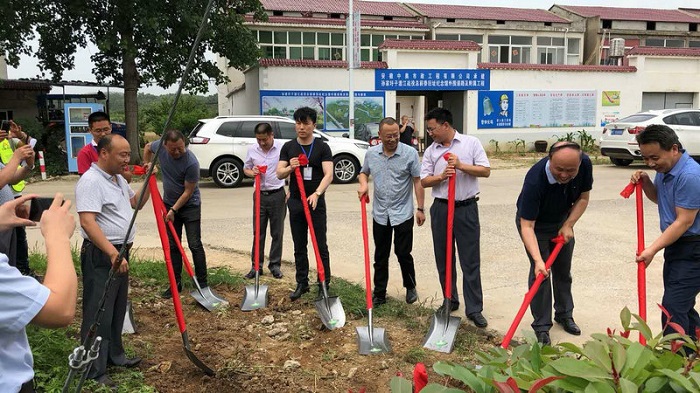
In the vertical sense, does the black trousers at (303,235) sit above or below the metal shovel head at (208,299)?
above

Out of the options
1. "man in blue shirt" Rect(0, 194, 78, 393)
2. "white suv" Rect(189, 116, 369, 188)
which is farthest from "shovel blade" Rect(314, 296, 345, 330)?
"white suv" Rect(189, 116, 369, 188)

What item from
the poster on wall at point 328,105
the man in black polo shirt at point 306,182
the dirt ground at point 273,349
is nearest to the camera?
the dirt ground at point 273,349

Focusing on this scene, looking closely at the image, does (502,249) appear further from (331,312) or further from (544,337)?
(331,312)

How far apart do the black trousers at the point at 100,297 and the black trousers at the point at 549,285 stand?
281 centimetres

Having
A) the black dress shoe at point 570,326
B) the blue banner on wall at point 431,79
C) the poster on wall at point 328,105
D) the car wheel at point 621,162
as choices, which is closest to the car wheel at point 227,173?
the poster on wall at point 328,105

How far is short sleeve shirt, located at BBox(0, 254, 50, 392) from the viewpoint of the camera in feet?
4.60

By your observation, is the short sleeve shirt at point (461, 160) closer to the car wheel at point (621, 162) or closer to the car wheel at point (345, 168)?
the car wheel at point (345, 168)

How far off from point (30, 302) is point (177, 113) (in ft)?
106

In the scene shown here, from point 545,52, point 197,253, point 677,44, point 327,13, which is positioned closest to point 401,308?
point 197,253

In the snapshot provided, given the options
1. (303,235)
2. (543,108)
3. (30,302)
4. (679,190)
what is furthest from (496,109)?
(30,302)

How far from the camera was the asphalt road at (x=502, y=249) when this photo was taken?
16.4ft

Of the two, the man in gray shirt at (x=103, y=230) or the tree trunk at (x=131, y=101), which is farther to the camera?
the tree trunk at (x=131, y=101)

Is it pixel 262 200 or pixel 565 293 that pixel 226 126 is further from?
pixel 565 293

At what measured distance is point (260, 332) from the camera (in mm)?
4523
